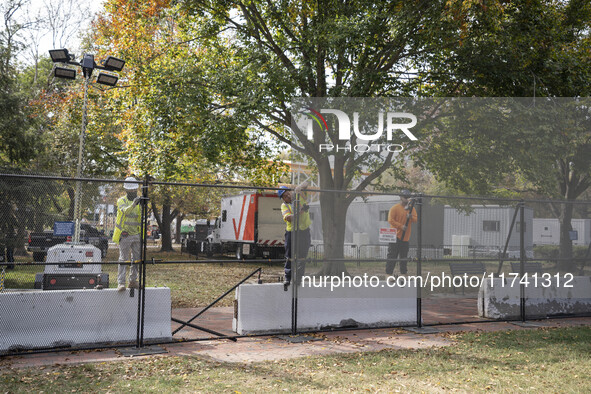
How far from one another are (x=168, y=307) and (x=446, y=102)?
37.7ft

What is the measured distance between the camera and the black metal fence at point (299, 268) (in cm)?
786

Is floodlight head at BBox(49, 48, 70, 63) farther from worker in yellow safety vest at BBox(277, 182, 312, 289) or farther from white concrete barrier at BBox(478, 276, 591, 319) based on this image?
white concrete barrier at BBox(478, 276, 591, 319)

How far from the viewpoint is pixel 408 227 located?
10.0 metres

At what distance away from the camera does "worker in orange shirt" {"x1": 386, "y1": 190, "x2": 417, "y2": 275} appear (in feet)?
32.8

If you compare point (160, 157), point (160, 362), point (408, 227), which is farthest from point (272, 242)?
point (160, 362)

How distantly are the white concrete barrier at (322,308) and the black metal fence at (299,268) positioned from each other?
2 cm

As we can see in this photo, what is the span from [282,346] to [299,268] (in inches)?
55.7

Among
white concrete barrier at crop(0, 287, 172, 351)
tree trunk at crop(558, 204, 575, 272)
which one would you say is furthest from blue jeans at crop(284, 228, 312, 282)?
tree trunk at crop(558, 204, 575, 272)

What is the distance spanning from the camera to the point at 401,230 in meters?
10.1

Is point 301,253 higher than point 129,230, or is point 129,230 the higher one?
point 129,230

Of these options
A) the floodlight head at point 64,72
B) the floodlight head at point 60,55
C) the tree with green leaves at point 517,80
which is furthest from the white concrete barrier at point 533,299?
the floodlight head at point 60,55

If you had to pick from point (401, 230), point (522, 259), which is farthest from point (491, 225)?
point (401, 230)

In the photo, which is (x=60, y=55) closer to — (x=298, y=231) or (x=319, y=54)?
(x=319, y=54)

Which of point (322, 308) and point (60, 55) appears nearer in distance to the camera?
point (322, 308)
